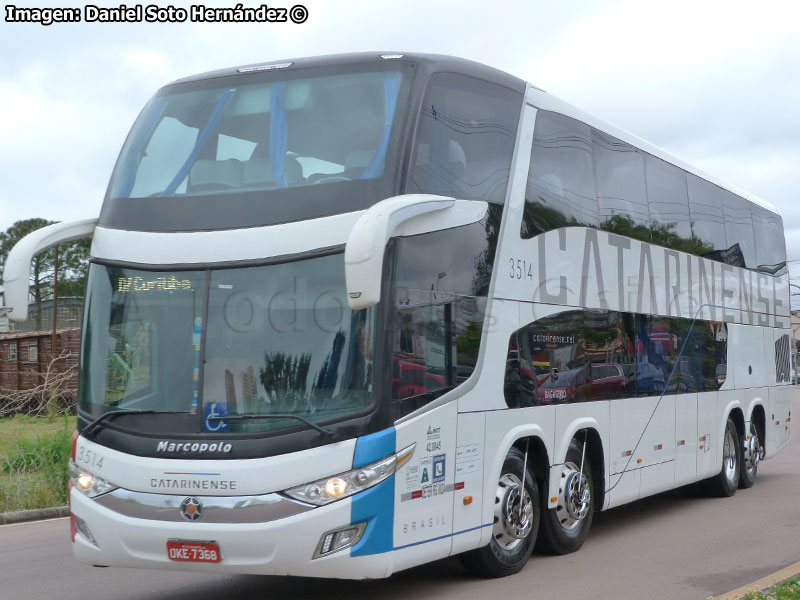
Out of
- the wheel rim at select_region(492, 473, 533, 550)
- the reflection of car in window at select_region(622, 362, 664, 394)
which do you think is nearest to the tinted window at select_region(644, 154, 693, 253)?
the reflection of car in window at select_region(622, 362, 664, 394)

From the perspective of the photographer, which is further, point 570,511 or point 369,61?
point 570,511

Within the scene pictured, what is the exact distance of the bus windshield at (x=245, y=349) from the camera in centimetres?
747

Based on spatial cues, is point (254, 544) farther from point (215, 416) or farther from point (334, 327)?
point (334, 327)

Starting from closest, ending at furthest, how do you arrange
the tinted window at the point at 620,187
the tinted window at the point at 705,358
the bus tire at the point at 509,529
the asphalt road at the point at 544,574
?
the asphalt road at the point at 544,574 → the bus tire at the point at 509,529 → the tinted window at the point at 620,187 → the tinted window at the point at 705,358

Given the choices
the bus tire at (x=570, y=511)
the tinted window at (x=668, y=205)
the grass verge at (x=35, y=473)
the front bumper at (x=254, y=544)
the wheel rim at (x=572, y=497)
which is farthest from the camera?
the grass verge at (x=35, y=473)

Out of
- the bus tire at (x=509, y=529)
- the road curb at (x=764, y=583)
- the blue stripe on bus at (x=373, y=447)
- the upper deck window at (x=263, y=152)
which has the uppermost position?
the upper deck window at (x=263, y=152)

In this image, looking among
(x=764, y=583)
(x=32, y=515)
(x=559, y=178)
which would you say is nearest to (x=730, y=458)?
(x=559, y=178)

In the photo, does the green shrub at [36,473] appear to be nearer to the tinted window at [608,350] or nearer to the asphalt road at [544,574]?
the asphalt road at [544,574]

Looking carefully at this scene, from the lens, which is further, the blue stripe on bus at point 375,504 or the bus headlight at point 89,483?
the bus headlight at point 89,483

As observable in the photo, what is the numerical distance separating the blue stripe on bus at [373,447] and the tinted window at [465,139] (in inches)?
70.8

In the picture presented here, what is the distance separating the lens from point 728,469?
15414 mm

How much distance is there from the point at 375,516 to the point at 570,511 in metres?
3.53

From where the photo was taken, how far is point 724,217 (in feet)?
51.2

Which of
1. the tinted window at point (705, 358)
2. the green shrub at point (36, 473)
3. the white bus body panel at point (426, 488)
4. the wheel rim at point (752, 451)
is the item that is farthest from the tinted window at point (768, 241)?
the green shrub at point (36, 473)
